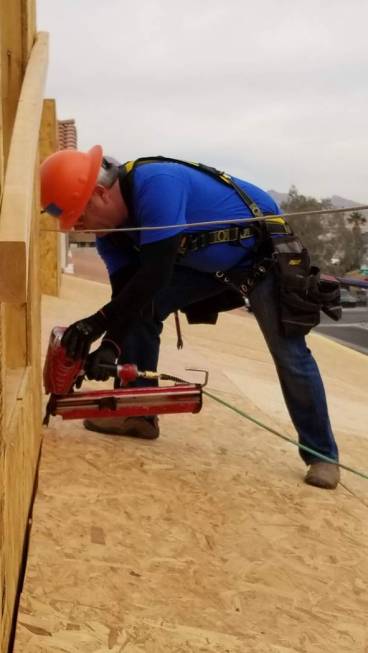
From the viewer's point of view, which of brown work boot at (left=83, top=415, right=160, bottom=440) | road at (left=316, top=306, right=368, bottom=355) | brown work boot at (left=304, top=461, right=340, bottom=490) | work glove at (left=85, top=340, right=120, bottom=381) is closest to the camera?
work glove at (left=85, top=340, right=120, bottom=381)

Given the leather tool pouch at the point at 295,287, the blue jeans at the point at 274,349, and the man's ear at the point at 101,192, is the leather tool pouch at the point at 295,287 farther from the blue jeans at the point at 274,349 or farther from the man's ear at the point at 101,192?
the man's ear at the point at 101,192

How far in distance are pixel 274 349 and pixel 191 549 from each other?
A: 1.12 m

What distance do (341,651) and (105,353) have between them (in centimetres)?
153

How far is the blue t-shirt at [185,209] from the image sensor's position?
109 inches

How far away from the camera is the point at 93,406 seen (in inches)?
126

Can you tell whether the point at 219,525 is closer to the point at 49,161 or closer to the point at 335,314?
the point at 335,314

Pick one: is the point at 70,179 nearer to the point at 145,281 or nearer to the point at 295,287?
the point at 145,281

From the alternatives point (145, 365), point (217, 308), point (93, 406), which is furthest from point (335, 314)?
Result: point (93, 406)

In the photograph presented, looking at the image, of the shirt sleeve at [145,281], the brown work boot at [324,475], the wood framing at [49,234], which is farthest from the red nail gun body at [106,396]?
the wood framing at [49,234]

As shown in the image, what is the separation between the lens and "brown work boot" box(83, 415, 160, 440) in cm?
343

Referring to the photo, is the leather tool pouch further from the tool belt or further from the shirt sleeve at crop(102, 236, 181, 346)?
the shirt sleeve at crop(102, 236, 181, 346)

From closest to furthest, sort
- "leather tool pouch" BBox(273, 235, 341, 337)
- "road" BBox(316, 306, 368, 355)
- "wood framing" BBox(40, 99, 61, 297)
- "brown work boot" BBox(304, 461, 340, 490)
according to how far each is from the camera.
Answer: "leather tool pouch" BBox(273, 235, 341, 337) → "brown work boot" BBox(304, 461, 340, 490) → "wood framing" BBox(40, 99, 61, 297) → "road" BBox(316, 306, 368, 355)

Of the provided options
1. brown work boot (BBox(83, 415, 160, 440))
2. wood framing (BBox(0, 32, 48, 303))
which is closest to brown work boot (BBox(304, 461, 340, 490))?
brown work boot (BBox(83, 415, 160, 440))

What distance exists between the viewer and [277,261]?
3.15 metres
